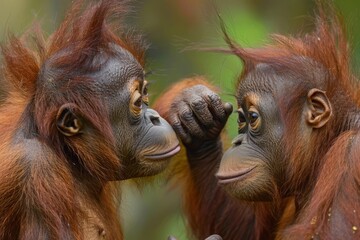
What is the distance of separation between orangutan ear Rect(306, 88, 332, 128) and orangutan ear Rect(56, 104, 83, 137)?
1.12m

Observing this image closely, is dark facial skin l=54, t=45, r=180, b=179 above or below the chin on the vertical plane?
above

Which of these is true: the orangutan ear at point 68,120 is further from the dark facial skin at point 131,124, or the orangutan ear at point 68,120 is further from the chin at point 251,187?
the chin at point 251,187

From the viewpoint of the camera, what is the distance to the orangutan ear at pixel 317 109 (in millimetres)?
5148

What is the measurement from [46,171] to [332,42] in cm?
157

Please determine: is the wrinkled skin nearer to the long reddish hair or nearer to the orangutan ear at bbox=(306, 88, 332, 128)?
the long reddish hair

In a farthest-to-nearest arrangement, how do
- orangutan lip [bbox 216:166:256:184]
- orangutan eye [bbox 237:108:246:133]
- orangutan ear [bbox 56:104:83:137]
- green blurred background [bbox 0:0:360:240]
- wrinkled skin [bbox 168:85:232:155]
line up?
green blurred background [bbox 0:0:360:240] → wrinkled skin [bbox 168:85:232:155] → orangutan eye [bbox 237:108:246:133] → orangutan lip [bbox 216:166:256:184] → orangutan ear [bbox 56:104:83:137]

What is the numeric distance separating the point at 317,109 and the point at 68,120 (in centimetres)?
121

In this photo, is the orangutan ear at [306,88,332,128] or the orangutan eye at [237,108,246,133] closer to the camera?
the orangutan ear at [306,88,332,128]

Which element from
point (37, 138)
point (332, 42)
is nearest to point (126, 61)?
point (37, 138)

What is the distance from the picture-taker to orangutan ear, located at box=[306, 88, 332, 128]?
5.15 meters

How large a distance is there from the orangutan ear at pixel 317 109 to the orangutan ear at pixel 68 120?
3.69 feet

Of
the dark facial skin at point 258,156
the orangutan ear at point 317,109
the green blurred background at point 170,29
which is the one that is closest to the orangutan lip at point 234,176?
the dark facial skin at point 258,156

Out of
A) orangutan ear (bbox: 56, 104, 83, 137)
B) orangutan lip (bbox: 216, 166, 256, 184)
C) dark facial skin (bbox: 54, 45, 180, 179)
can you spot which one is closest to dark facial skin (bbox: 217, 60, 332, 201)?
orangutan lip (bbox: 216, 166, 256, 184)

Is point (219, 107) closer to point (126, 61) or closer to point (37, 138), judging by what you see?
point (126, 61)
